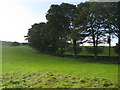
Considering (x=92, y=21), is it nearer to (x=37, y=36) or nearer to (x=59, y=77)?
(x=37, y=36)

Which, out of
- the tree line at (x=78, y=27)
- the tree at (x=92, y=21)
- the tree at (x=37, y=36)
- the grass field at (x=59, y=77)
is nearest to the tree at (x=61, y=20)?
the tree line at (x=78, y=27)

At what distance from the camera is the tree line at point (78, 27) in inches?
644

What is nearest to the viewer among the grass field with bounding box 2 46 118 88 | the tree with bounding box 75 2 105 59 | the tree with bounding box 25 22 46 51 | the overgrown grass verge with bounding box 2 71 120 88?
the overgrown grass verge with bounding box 2 71 120 88

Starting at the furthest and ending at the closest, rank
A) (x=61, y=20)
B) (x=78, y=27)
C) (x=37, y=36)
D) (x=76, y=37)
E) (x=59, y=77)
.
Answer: (x=37, y=36)
(x=61, y=20)
(x=78, y=27)
(x=76, y=37)
(x=59, y=77)

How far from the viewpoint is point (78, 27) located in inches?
776

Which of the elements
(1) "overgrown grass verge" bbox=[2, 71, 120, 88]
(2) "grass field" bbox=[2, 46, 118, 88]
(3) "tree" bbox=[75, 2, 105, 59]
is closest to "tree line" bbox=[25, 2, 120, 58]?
(3) "tree" bbox=[75, 2, 105, 59]

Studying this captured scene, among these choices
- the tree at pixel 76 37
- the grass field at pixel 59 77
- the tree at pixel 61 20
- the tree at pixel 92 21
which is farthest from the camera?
the tree at pixel 61 20

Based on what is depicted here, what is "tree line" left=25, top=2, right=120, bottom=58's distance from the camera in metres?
16.4

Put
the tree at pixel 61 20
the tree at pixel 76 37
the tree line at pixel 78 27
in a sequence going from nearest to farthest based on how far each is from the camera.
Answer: the tree line at pixel 78 27
the tree at pixel 76 37
the tree at pixel 61 20

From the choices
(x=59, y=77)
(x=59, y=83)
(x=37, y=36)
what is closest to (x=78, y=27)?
(x=37, y=36)

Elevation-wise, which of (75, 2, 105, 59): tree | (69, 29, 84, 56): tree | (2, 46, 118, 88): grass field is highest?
(75, 2, 105, 59): tree

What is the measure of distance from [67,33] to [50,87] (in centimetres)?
1698

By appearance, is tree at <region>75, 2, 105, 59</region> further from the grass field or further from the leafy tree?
the grass field

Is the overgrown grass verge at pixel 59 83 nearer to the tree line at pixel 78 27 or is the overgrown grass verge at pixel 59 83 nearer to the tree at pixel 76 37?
the tree line at pixel 78 27
